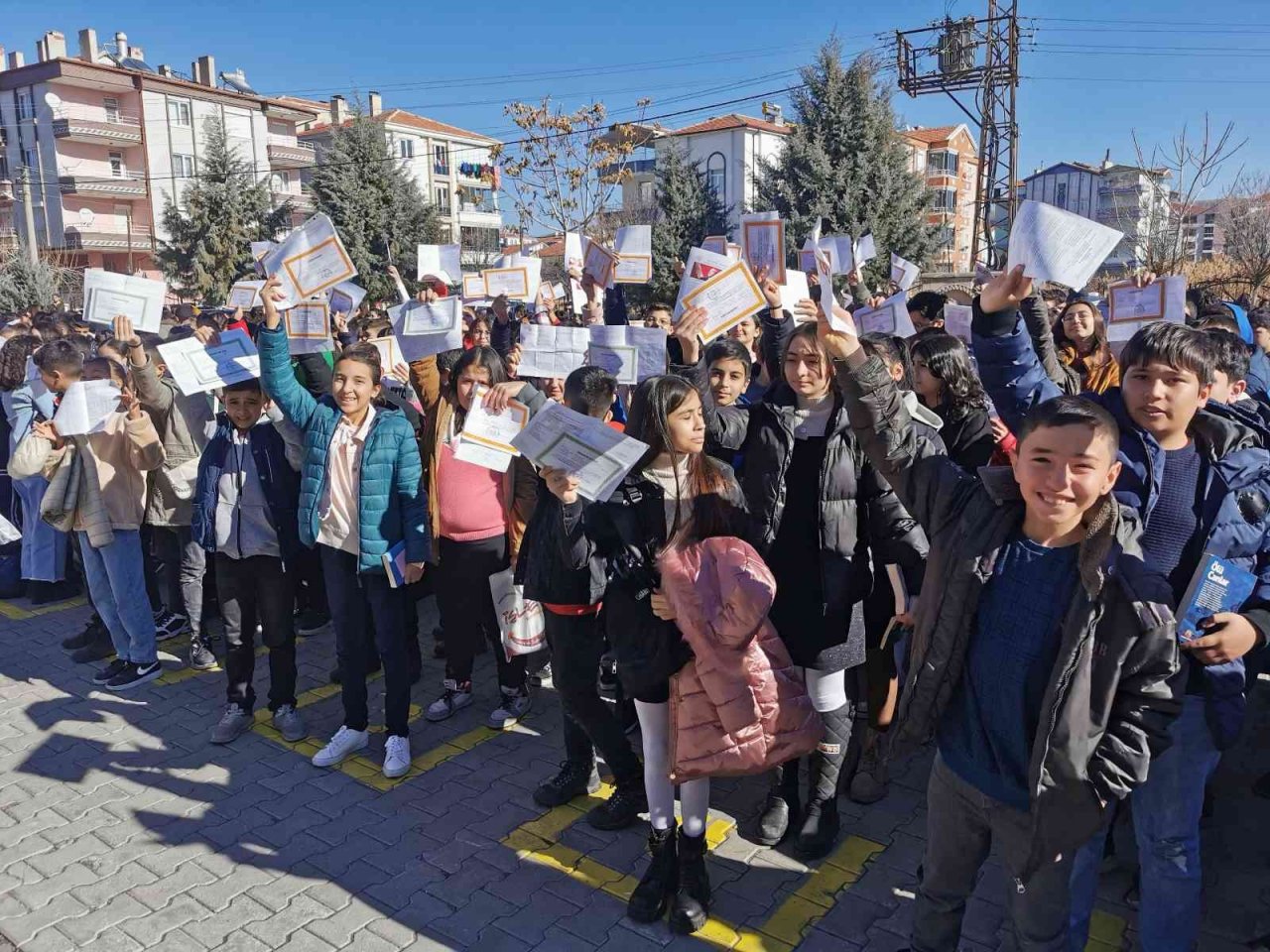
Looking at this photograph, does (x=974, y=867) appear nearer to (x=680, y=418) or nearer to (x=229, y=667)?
(x=680, y=418)

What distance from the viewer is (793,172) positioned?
2581 cm

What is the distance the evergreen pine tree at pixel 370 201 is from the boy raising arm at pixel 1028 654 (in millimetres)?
29249

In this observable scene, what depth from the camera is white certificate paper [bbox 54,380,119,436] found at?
5137mm

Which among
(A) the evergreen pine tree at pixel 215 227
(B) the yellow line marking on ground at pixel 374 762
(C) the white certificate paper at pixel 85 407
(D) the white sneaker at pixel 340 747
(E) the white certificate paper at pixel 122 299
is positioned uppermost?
(A) the evergreen pine tree at pixel 215 227

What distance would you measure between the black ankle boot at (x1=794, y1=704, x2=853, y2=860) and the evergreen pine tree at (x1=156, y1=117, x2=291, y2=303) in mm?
31353

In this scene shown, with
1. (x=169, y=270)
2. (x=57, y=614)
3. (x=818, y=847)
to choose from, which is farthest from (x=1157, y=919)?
(x=169, y=270)

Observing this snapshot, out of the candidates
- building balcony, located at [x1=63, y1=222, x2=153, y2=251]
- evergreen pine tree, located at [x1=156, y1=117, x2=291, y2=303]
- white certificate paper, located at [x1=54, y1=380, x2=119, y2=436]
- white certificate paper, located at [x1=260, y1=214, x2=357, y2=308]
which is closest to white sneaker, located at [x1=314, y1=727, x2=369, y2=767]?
white certificate paper, located at [x1=54, y1=380, x2=119, y2=436]

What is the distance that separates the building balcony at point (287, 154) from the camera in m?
55.8

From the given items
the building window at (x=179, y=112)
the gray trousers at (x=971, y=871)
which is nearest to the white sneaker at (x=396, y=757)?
the gray trousers at (x=971, y=871)

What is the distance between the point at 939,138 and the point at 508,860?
192 feet

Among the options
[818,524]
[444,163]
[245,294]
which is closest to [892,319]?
[818,524]

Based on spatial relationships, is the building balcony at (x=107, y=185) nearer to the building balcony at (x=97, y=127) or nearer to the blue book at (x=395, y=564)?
the building balcony at (x=97, y=127)

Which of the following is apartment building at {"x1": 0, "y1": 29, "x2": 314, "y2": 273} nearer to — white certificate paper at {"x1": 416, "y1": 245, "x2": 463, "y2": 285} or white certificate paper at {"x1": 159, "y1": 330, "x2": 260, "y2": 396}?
white certificate paper at {"x1": 416, "y1": 245, "x2": 463, "y2": 285}

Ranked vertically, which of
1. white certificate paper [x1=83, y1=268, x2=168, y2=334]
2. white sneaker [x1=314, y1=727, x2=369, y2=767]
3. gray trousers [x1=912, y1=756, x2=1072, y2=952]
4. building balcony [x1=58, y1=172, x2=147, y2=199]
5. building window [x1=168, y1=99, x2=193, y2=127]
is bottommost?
white sneaker [x1=314, y1=727, x2=369, y2=767]
